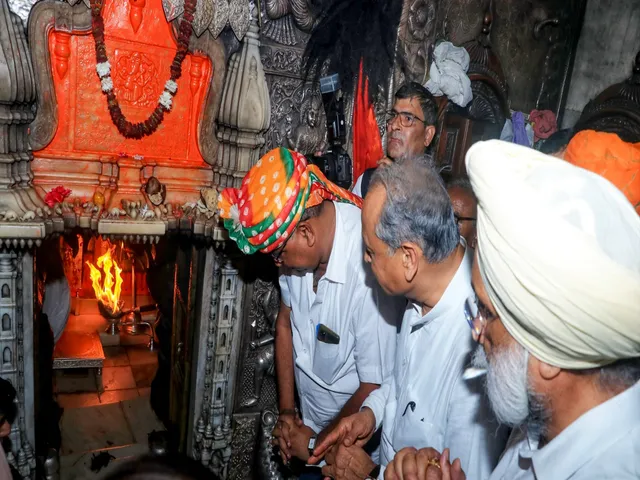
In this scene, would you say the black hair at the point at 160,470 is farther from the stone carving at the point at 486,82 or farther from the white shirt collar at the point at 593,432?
the stone carving at the point at 486,82

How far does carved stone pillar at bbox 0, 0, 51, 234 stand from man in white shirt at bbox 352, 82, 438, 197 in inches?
87.6

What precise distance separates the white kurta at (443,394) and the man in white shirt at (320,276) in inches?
13.8

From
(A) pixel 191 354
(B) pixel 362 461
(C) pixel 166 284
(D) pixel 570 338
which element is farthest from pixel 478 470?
(C) pixel 166 284

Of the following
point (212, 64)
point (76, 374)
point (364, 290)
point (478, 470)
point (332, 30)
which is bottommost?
point (76, 374)

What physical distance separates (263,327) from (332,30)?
2422 millimetres

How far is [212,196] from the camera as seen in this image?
3502 millimetres

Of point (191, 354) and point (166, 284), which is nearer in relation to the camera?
point (191, 354)

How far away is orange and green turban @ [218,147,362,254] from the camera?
2.48 meters

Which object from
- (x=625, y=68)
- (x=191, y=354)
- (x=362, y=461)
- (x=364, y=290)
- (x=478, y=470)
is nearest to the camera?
(x=478, y=470)

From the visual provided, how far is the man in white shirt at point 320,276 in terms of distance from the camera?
254 centimetres

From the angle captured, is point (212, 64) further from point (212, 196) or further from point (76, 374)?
point (76, 374)

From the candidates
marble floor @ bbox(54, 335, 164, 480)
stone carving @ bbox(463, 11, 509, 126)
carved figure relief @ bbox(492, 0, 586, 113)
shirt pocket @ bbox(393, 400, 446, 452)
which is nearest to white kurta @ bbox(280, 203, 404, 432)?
shirt pocket @ bbox(393, 400, 446, 452)

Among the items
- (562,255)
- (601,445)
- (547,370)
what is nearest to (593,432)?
(601,445)

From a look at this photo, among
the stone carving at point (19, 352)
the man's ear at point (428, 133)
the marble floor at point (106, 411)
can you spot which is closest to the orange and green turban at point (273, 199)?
the man's ear at point (428, 133)
